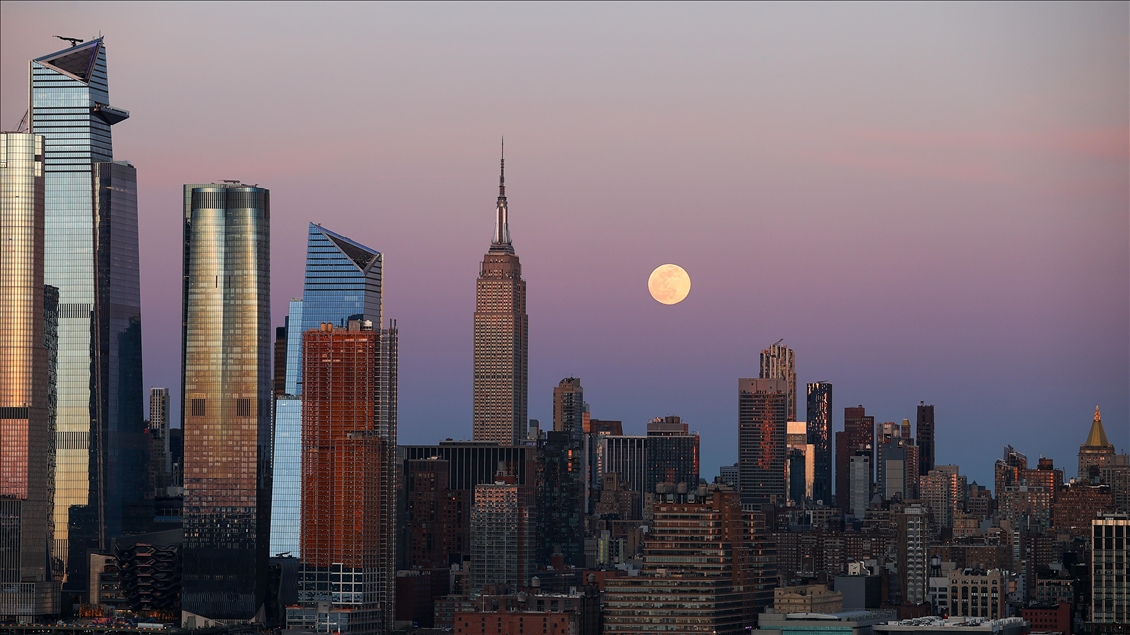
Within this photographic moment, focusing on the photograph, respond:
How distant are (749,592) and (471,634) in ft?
77.4

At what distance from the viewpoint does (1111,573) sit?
194375mm

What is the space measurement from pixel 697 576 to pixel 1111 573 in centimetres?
3688

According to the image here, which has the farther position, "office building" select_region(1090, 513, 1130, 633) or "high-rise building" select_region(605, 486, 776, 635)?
"office building" select_region(1090, 513, 1130, 633)

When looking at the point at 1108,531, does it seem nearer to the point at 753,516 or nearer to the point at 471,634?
the point at 753,516

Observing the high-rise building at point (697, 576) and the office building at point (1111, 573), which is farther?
the office building at point (1111, 573)

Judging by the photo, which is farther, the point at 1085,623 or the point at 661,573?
the point at 1085,623

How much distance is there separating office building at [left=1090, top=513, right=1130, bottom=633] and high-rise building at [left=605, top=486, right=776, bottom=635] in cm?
2789

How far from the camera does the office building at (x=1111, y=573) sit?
633 ft

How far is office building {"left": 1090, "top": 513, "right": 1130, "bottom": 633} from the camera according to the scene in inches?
7594

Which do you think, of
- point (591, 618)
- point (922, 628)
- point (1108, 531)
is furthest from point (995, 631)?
point (591, 618)

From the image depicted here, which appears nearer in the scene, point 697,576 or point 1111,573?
point 697,576

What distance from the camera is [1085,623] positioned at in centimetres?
19812

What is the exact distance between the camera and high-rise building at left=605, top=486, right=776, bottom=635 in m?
182

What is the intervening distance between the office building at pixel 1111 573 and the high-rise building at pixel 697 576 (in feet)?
91.5
